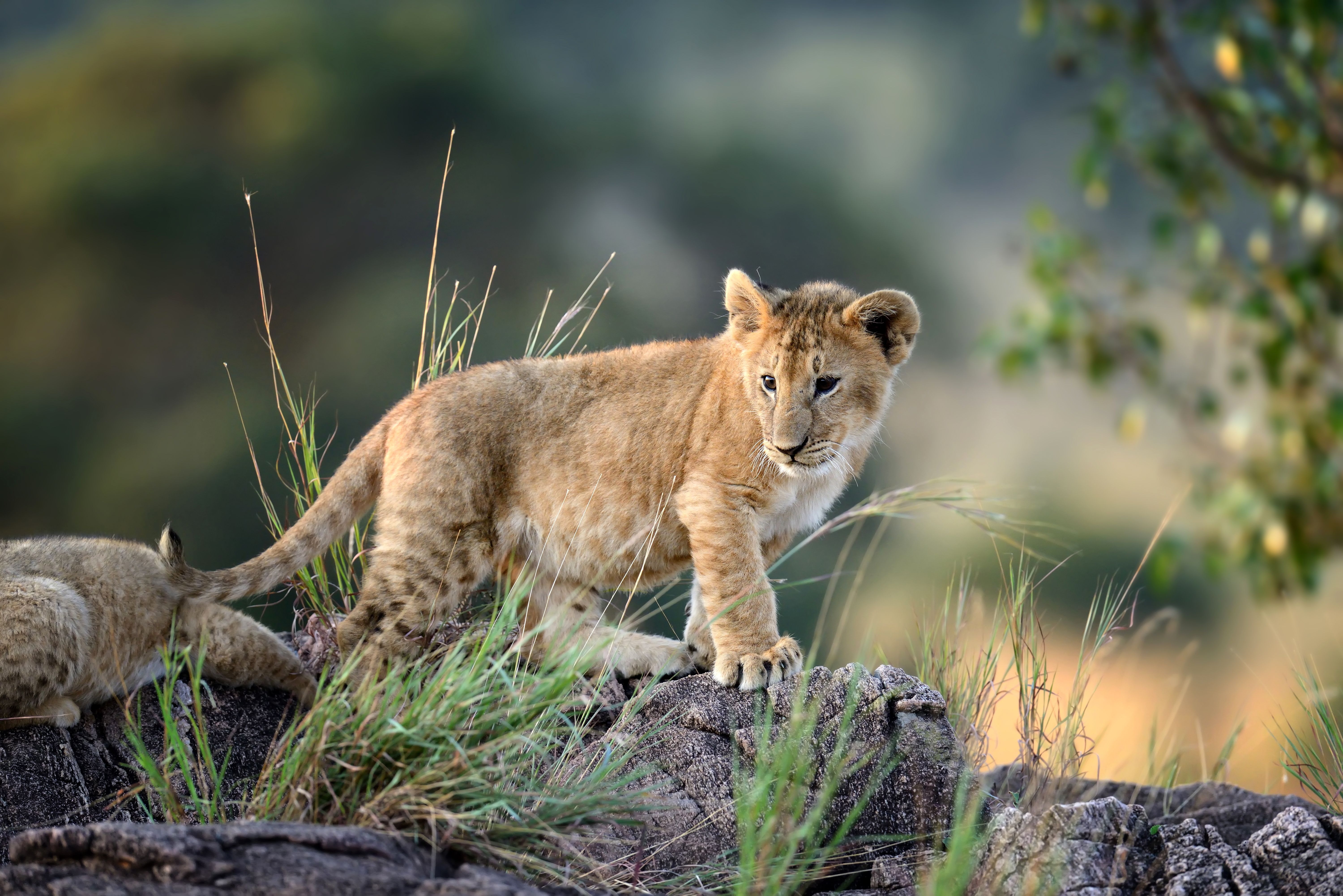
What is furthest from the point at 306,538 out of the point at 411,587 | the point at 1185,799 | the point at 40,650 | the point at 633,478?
the point at 1185,799

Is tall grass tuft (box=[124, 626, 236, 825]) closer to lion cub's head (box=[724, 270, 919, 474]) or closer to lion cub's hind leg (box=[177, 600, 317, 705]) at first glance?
lion cub's hind leg (box=[177, 600, 317, 705])

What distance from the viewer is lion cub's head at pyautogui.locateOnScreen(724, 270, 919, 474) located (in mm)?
4250

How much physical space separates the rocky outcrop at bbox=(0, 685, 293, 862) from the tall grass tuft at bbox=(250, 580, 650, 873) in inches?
23.3

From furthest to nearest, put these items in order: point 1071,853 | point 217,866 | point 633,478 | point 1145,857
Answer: point 633,478 → point 1145,857 → point 1071,853 → point 217,866

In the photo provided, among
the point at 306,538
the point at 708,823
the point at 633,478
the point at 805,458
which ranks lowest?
the point at 708,823

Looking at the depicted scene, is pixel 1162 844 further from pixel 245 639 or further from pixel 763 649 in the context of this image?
pixel 245 639

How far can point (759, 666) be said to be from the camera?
4.08 m

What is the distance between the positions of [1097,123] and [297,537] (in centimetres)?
335

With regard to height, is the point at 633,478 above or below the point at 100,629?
above

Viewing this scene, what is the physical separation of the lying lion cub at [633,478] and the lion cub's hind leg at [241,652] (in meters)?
0.24

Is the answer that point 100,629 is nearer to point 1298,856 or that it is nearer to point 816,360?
point 816,360

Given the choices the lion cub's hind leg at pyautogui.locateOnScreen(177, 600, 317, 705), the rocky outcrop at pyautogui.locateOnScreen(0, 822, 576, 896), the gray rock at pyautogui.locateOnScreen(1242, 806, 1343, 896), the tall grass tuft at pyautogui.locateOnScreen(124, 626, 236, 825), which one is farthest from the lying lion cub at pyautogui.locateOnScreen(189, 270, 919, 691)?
the gray rock at pyautogui.locateOnScreen(1242, 806, 1343, 896)

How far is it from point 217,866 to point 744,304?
2.86 metres

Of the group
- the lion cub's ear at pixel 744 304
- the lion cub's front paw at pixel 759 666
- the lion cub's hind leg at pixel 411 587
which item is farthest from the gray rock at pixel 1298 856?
the lion cub's hind leg at pixel 411 587
